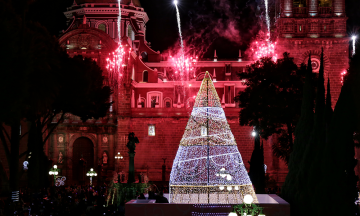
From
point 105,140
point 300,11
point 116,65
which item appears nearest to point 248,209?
point 300,11

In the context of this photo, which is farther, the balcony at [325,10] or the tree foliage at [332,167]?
the balcony at [325,10]

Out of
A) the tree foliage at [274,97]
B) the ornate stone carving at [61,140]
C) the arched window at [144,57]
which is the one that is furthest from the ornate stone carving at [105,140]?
the tree foliage at [274,97]

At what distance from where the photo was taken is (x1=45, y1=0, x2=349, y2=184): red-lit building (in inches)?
1695

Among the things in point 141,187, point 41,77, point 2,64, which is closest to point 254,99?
point 141,187

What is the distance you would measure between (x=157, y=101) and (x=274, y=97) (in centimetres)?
1936

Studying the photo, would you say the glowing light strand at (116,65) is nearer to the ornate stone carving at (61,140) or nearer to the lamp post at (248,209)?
the ornate stone carving at (61,140)

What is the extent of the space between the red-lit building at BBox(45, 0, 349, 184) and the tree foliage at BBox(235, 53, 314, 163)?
11.6 meters

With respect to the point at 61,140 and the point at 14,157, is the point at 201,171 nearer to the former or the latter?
the point at 14,157

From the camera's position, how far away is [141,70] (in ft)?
168

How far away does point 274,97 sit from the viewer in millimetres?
31562

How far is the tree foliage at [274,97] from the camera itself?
3111 centimetres

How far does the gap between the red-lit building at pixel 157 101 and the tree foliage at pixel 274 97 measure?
1158cm

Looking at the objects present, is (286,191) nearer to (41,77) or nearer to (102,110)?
(41,77)

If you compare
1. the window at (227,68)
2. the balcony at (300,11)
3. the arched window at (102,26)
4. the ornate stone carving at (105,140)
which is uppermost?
the arched window at (102,26)
